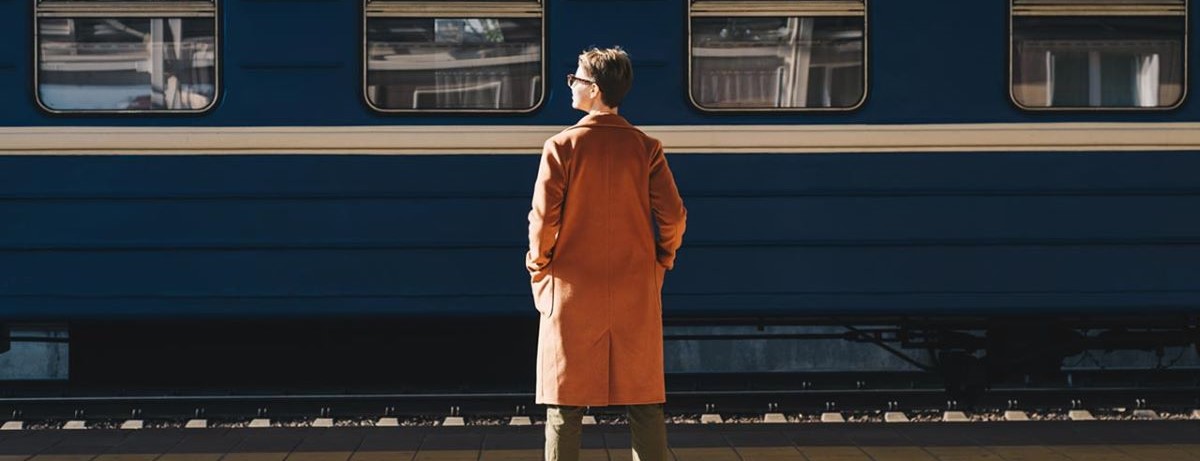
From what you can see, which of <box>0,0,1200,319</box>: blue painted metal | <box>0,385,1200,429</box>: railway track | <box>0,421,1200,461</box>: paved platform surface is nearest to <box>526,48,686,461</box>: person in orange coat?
<box>0,421,1200,461</box>: paved platform surface

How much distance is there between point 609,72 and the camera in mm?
4055

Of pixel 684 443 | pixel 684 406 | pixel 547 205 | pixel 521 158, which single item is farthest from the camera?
pixel 684 406

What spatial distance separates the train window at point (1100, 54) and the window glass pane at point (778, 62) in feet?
2.41

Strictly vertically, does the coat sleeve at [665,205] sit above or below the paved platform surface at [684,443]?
above

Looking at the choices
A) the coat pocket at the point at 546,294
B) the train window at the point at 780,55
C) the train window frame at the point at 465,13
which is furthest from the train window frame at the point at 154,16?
the coat pocket at the point at 546,294

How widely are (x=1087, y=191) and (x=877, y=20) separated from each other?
3.88ft

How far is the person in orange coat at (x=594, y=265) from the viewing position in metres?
4.05

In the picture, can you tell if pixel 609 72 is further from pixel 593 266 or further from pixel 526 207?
pixel 526 207

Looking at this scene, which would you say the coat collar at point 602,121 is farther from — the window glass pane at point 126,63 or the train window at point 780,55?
the window glass pane at point 126,63

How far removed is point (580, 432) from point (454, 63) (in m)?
2.75

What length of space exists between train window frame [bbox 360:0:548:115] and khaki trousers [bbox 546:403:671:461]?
2.54 metres

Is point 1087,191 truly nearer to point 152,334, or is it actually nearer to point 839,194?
point 839,194

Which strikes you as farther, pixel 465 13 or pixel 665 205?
pixel 465 13

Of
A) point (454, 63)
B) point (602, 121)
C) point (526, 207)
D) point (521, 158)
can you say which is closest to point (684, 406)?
point (526, 207)
